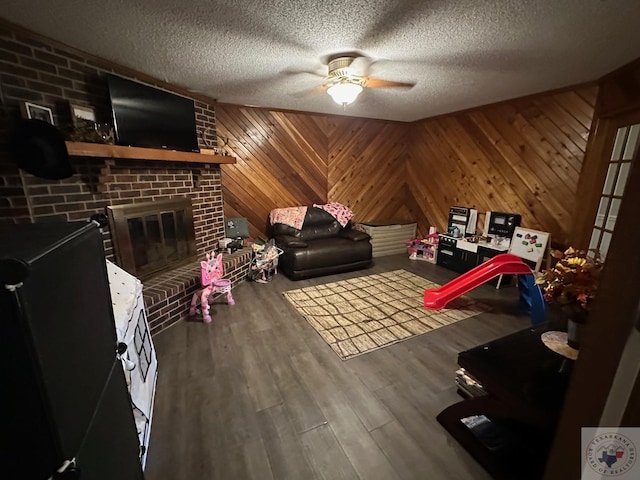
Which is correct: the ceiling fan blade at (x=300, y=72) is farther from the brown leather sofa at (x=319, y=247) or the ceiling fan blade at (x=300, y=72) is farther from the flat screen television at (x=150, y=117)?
the brown leather sofa at (x=319, y=247)

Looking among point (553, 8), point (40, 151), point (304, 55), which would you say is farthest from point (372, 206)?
point (40, 151)

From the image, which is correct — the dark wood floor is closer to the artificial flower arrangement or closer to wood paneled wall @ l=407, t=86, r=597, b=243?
the artificial flower arrangement

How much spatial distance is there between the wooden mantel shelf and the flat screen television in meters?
0.09

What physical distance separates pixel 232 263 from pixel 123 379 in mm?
2390

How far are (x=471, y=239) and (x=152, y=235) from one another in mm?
4054

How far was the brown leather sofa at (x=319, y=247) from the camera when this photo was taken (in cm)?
371

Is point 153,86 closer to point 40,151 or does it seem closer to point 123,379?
point 40,151

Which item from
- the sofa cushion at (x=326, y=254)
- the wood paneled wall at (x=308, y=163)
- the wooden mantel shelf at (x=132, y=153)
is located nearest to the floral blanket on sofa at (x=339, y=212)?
the wood paneled wall at (x=308, y=163)

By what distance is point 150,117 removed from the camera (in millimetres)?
2580

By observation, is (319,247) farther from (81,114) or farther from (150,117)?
(81,114)

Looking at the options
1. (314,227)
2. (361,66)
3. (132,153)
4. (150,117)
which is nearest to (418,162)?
(314,227)

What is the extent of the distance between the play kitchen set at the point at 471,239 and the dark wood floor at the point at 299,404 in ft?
3.82

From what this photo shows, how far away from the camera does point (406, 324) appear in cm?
260

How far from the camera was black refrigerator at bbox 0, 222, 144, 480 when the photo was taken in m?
0.48
